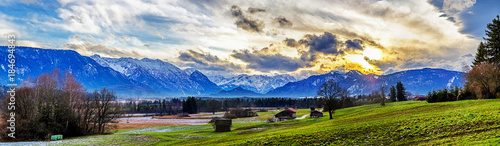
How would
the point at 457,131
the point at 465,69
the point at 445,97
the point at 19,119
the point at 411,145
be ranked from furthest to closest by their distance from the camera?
the point at 465,69 < the point at 445,97 < the point at 19,119 < the point at 457,131 < the point at 411,145

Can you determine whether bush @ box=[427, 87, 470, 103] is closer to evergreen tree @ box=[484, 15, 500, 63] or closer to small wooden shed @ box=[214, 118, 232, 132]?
evergreen tree @ box=[484, 15, 500, 63]

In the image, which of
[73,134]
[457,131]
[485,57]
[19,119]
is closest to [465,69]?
[485,57]

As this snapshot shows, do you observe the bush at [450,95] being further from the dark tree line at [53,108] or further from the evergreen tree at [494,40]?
the dark tree line at [53,108]

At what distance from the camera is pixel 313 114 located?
345ft

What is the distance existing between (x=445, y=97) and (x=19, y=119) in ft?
333

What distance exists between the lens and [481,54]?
253 feet

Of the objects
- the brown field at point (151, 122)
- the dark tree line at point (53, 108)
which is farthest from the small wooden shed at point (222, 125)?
the brown field at point (151, 122)

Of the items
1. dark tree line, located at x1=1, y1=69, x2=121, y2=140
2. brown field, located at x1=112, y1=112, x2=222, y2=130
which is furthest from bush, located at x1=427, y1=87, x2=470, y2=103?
brown field, located at x1=112, y1=112, x2=222, y2=130

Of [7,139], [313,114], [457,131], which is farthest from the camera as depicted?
[313,114]

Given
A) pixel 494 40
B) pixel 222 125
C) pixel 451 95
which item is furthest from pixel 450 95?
pixel 222 125

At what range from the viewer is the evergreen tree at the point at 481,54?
248ft

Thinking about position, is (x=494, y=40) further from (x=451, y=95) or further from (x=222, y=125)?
(x=222, y=125)

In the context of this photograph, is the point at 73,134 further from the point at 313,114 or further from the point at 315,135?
the point at 313,114

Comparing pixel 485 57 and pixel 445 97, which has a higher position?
pixel 485 57
